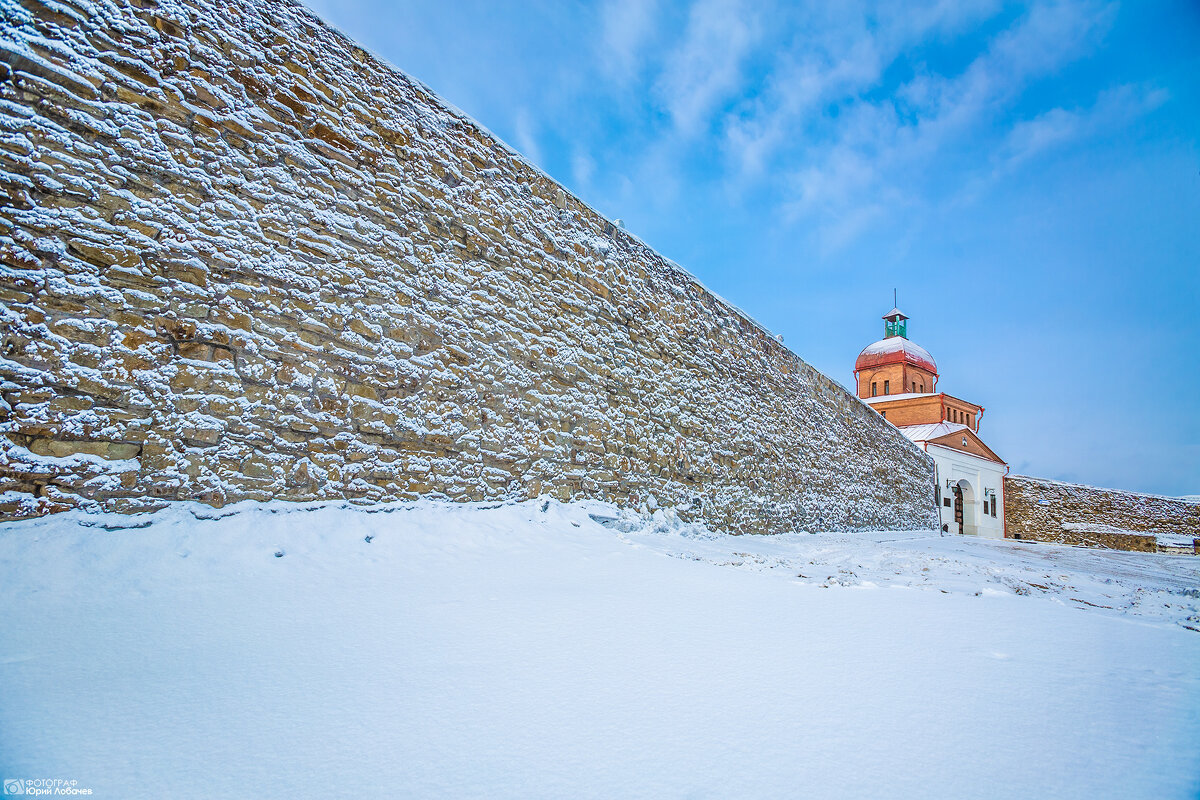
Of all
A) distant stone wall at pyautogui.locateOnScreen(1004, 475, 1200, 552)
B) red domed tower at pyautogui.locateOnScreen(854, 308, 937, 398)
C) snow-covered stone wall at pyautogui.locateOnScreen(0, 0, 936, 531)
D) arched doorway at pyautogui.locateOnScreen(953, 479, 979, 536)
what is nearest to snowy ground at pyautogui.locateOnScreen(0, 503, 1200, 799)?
snow-covered stone wall at pyautogui.locateOnScreen(0, 0, 936, 531)

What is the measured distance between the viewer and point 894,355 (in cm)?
2750

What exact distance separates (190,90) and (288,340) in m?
1.46

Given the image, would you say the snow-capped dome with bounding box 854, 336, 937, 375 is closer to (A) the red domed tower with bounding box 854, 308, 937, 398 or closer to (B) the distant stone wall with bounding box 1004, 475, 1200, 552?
(A) the red domed tower with bounding box 854, 308, 937, 398

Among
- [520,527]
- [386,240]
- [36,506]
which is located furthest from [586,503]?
Answer: [36,506]

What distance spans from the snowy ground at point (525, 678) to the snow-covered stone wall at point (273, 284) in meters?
0.41

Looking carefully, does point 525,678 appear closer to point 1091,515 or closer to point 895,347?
point 1091,515

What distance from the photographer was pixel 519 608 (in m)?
2.41

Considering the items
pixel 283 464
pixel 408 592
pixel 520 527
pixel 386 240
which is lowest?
pixel 408 592

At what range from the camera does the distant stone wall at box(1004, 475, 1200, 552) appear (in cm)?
1744

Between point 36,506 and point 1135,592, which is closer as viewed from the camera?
point 36,506

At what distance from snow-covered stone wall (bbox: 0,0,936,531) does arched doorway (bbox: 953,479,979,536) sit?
1995 centimetres

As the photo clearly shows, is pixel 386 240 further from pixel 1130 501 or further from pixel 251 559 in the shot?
pixel 1130 501

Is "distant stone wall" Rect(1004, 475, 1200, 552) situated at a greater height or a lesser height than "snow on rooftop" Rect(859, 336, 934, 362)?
lesser

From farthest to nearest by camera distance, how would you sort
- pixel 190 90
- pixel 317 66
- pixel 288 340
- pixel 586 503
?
pixel 586 503
pixel 317 66
pixel 288 340
pixel 190 90
